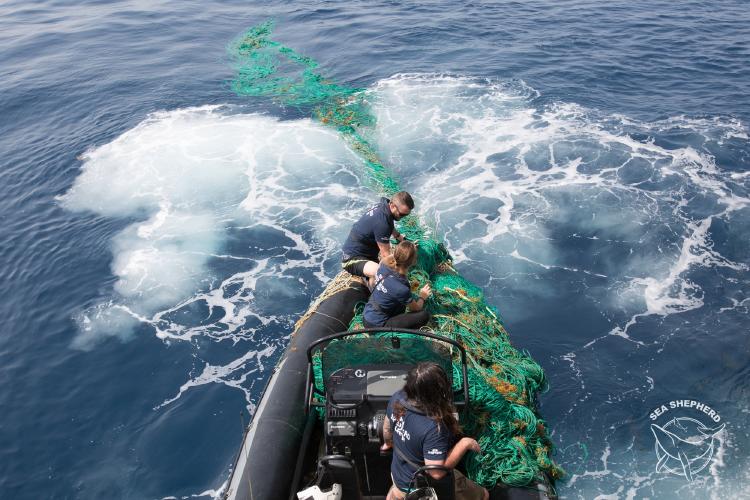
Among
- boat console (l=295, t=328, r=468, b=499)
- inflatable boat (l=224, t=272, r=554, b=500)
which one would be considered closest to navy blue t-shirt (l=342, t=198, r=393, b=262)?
inflatable boat (l=224, t=272, r=554, b=500)

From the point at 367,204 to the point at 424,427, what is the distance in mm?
8621

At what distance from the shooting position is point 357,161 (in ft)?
44.7

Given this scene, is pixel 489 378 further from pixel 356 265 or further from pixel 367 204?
pixel 367 204

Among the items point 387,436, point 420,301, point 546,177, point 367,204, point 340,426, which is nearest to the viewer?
point 387,436

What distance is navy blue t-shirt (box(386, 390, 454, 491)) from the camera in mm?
3873

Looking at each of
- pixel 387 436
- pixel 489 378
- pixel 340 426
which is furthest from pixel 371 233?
pixel 387 436

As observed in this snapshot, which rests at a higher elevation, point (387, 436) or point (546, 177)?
point (387, 436)

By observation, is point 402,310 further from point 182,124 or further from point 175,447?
point 182,124
